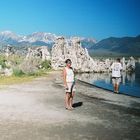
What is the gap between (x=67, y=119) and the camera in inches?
582

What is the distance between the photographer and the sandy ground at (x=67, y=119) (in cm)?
1218

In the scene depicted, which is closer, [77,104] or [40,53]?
[77,104]

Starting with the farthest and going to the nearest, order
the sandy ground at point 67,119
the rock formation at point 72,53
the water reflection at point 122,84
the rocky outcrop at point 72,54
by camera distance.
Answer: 1. the rock formation at point 72,53
2. the rocky outcrop at point 72,54
3. the water reflection at point 122,84
4. the sandy ground at point 67,119

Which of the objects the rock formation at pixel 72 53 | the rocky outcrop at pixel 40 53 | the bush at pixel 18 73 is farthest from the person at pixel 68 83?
the rocky outcrop at pixel 40 53

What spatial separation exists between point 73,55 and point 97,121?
2627 inches

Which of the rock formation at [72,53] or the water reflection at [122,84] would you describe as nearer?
the water reflection at [122,84]

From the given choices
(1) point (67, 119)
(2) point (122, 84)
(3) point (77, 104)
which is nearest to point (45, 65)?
(2) point (122, 84)

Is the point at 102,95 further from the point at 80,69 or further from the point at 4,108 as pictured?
the point at 80,69

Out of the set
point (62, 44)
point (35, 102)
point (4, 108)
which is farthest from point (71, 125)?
point (62, 44)

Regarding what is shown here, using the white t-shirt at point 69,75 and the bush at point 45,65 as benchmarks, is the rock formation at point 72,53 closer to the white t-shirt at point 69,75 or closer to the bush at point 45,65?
the bush at point 45,65

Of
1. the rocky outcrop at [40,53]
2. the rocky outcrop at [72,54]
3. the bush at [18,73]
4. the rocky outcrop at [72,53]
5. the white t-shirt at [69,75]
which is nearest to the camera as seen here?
the white t-shirt at [69,75]

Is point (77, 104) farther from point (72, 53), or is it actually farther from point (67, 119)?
point (72, 53)

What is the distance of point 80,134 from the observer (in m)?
12.3

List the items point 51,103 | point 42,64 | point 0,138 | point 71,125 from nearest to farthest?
1. point 0,138
2. point 71,125
3. point 51,103
4. point 42,64
